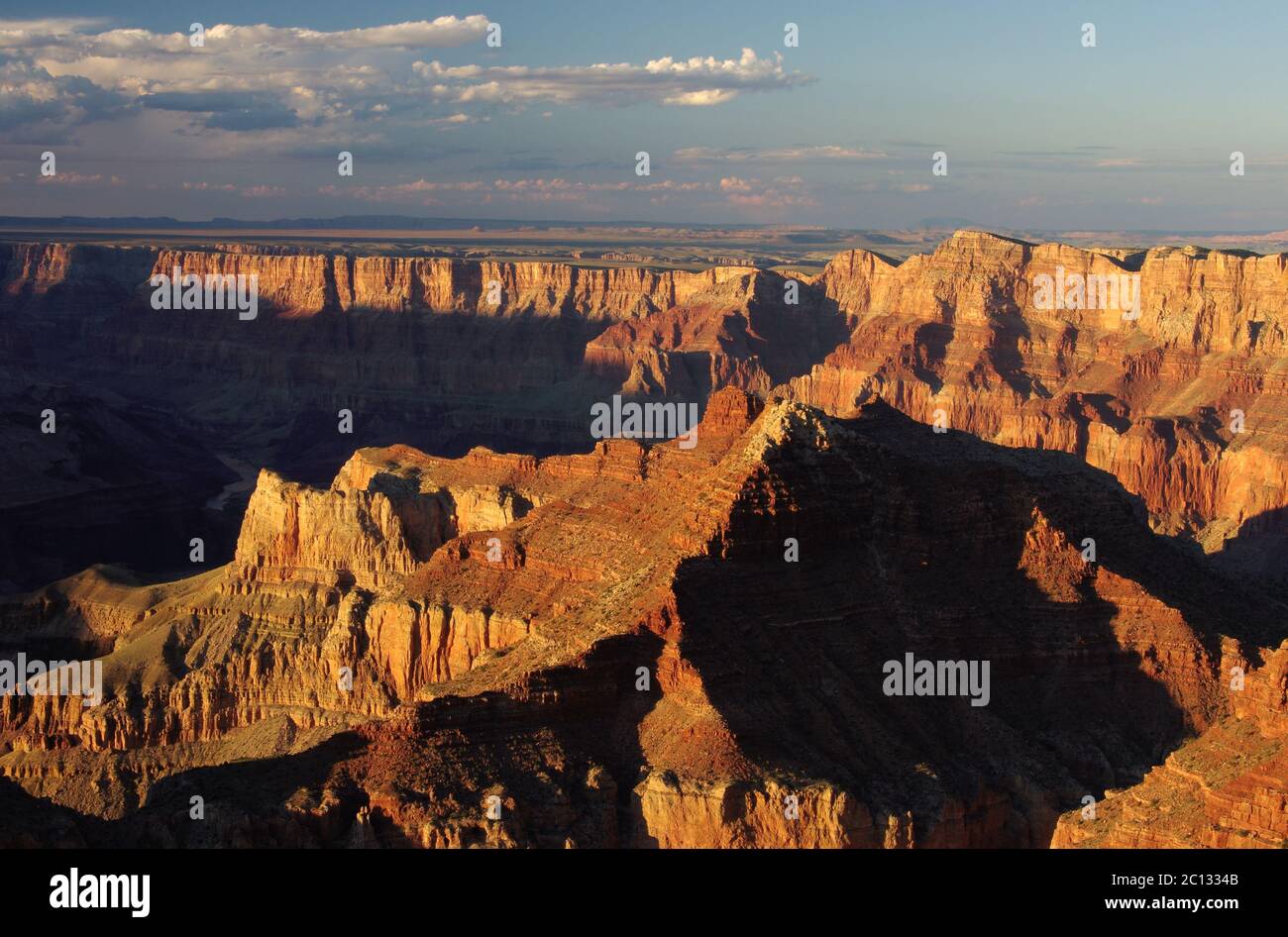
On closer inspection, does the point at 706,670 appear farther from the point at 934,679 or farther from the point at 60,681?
the point at 60,681

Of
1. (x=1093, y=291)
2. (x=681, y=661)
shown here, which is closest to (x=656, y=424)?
(x=1093, y=291)

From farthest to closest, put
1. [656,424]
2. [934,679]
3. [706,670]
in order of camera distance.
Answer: [656,424], [934,679], [706,670]

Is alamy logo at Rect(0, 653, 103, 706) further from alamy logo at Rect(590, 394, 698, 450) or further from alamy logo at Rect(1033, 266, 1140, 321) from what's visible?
alamy logo at Rect(1033, 266, 1140, 321)

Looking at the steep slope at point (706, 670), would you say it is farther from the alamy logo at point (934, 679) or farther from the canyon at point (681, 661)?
the alamy logo at point (934, 679)

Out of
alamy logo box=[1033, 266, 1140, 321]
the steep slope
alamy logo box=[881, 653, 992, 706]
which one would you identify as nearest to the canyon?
the steep slope

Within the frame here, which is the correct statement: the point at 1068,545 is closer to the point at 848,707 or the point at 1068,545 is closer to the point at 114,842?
the point at 848,707

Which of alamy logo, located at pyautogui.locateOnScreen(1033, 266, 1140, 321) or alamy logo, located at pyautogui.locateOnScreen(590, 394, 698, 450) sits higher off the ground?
alamy logo, located at pyautogui.locateOnScreen(1033, 266, 1140, 321)
